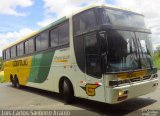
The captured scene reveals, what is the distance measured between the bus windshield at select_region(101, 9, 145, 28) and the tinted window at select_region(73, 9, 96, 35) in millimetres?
426

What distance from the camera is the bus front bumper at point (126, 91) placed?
7344 millimetres

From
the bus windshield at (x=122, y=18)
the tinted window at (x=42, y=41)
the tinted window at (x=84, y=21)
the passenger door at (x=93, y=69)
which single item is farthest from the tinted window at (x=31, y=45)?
the bus windshield at (x=122, y=18)

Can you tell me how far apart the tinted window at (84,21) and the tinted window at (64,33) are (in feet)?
2.35

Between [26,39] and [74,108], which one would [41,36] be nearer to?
[26,39]

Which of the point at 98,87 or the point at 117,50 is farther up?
the point at 117,50

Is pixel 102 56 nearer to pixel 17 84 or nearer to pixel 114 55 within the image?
pixel 114 55

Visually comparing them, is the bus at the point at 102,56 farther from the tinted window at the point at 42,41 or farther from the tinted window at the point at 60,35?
the tinted window at the point at 42,41

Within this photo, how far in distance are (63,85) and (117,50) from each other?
3.50 metres

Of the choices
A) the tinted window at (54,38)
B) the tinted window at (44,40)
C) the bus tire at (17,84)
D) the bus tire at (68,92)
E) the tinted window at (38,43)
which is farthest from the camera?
the bus tire at (17,84)

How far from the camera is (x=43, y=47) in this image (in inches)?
481

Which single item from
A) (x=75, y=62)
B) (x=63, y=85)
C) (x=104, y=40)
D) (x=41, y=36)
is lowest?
(x=63, y=85)

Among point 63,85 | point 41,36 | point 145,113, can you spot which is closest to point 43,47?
point 41,36

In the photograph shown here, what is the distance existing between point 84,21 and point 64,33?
1613 mm

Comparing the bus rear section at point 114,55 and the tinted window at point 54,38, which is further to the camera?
the tinted window at point 54,38
